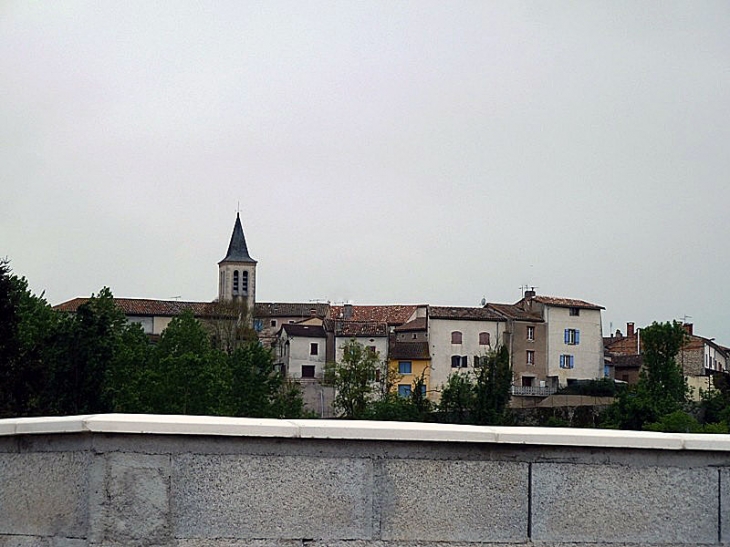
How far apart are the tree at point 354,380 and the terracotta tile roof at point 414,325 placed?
902 cm

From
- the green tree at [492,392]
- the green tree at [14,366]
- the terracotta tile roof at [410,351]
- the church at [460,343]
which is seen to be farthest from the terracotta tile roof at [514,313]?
the green tree at [14,366]

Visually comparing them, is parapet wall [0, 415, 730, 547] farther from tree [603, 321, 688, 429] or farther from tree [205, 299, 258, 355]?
tree [205, 299, 258, 355]

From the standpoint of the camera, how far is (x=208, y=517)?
4324mm

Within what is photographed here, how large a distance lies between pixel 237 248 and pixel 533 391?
5642cm

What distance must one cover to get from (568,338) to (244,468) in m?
97.1

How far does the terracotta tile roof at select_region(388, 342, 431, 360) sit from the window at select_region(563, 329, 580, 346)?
12.3m

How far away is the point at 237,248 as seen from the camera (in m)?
142

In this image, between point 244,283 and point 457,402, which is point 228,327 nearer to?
point 457,402

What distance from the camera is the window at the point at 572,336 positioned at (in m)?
99.7

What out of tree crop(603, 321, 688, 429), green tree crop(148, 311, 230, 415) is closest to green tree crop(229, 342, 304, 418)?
green tree crop(148, 311, 230, 415)

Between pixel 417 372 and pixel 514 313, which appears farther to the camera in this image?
pixel 514 313

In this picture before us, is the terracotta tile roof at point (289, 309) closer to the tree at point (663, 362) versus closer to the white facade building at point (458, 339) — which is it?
the white facade building at point (458, 339)

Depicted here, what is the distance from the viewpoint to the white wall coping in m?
4.27

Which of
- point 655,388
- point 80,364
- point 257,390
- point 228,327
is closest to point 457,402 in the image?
point 655,388
